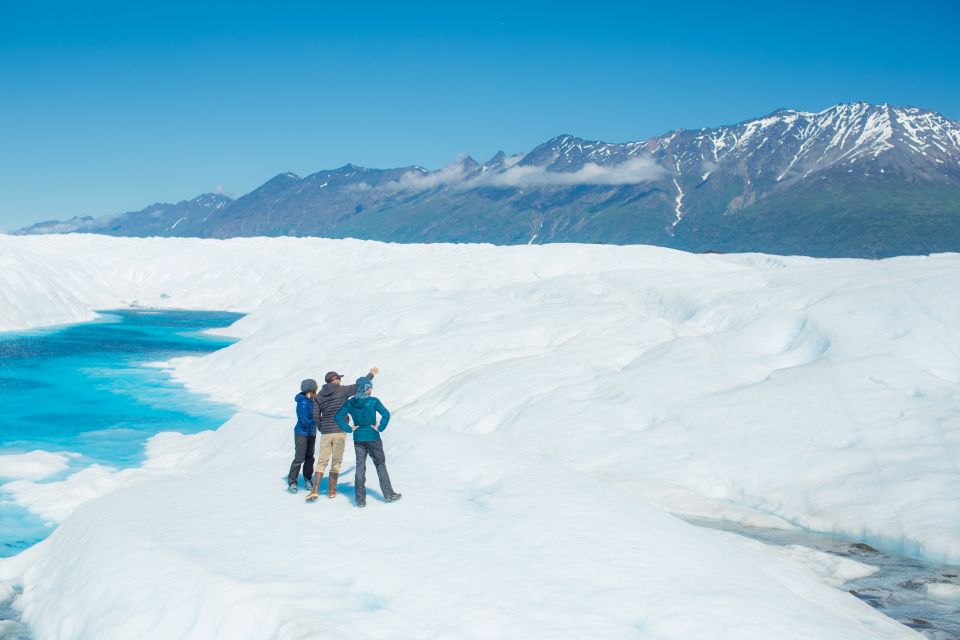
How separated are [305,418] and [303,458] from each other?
2.43ft

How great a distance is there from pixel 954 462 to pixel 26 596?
61.9ft

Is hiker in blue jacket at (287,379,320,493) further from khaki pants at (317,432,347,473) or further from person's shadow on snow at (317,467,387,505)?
khaki pants at (317,432,347,473)

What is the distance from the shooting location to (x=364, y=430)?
457 inches

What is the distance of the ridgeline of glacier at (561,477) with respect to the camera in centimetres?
889

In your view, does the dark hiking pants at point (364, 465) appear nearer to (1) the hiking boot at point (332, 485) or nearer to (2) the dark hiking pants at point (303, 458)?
(1) the hiking boot at point (332, 485)

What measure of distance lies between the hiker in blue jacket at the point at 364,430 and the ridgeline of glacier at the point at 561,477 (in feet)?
→ 1.49

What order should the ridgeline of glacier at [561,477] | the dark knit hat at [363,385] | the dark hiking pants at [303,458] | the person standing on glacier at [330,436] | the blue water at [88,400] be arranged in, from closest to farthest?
the ridgeline of glacier at [561,477] < the dark knit hat at [363,385] < the person standing on glacier at [330,436] < the dark hiking pants at [303,458] < the blue water at [88,400]

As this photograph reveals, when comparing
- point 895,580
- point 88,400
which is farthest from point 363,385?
point 88,400

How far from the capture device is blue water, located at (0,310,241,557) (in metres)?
24.9

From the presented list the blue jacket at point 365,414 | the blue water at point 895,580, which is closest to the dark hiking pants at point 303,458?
the blue jacket at point 365,414

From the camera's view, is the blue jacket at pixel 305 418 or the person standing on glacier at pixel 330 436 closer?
the person standing on glacier at pixel 330 436

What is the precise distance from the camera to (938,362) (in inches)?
783

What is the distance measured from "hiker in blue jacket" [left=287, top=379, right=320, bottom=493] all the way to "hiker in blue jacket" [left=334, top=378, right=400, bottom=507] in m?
1.40

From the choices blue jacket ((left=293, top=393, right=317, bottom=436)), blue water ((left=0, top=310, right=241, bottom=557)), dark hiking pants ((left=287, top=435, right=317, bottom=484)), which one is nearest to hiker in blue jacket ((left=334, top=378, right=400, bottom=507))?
blue jacket ((left=293, top=393, right=317, bottom=436))
